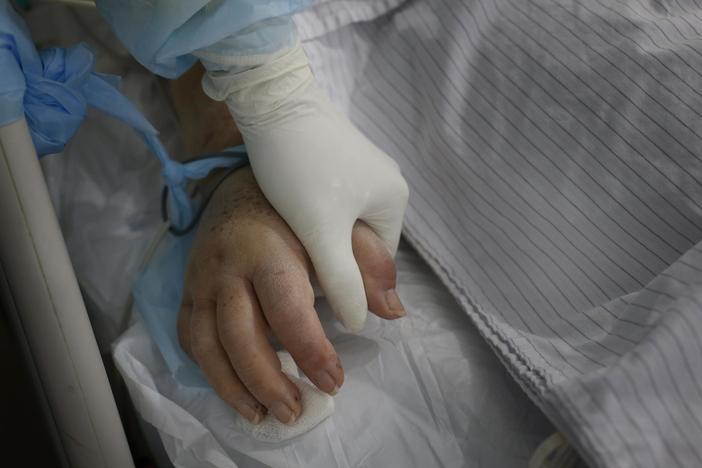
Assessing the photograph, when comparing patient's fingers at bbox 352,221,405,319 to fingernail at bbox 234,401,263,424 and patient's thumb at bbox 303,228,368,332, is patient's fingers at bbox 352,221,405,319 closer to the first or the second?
patient's thumb at bbox 303,228,368,332

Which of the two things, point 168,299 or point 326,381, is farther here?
point 168,299

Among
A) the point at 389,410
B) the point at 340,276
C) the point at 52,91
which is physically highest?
the point at 52,91

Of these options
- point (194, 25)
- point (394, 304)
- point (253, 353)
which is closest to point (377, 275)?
point (394, 304)

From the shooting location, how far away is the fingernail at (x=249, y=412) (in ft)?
2.11

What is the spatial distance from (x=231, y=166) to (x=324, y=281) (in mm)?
202

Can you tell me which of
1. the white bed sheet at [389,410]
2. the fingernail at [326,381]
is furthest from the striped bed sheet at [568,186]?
the fingernail at [326,381]

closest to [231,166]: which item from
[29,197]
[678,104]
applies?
[29,197]

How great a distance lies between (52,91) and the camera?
2.04 feet

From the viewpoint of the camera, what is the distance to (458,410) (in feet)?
2.18

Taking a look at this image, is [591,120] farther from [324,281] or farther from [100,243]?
[100,243]

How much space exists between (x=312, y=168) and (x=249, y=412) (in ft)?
0.76

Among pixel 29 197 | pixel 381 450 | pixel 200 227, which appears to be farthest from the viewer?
pixel 200 227

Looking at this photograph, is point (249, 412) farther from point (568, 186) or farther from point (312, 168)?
point (568, 186)

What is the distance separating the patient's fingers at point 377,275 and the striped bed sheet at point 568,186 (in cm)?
7
